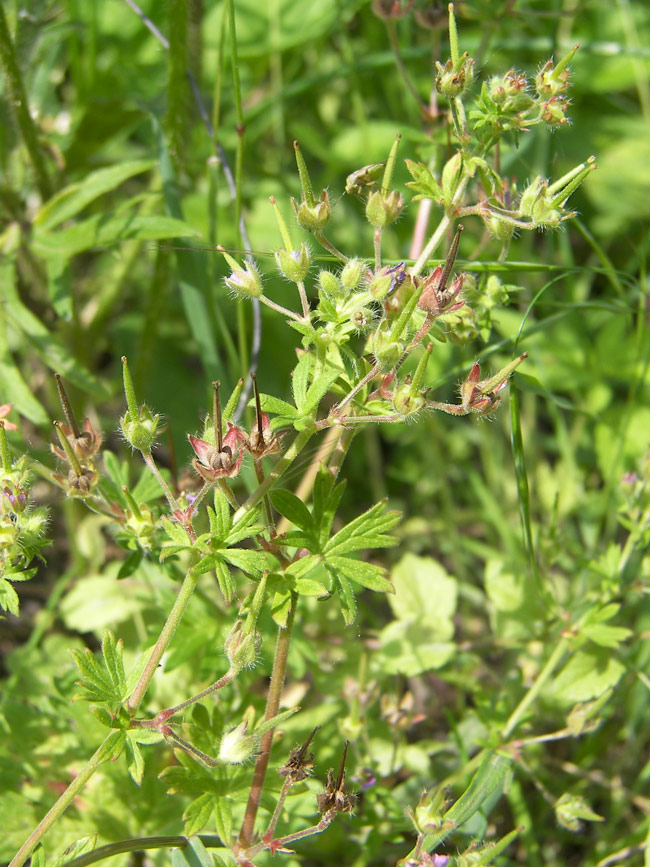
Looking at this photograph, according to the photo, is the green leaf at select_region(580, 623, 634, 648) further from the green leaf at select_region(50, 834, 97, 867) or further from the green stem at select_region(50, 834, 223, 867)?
the green leaf at select_region(50, 834, 97, 867)

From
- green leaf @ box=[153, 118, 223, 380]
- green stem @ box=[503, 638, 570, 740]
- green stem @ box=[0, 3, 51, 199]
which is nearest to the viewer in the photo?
green stem @ box=[503, 638, 570, 740]

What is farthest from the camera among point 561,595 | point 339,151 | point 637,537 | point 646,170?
point 646,170

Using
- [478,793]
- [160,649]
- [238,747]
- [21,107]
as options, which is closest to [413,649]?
[478,793]

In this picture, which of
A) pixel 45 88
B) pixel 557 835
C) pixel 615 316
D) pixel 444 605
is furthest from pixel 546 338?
pixel 45 88

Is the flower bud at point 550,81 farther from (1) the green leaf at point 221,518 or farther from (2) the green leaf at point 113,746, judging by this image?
(2) the green leaf at point 113,746

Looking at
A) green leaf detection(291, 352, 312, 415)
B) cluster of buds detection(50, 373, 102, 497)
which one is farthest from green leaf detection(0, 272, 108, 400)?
green leaf detection(291, 352, 312, 415)

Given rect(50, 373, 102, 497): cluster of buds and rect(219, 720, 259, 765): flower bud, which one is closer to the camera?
rect(219, 720, 259, 765): flower bud

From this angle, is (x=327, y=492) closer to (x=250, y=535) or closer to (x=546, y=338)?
(x=250, y=535)
